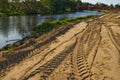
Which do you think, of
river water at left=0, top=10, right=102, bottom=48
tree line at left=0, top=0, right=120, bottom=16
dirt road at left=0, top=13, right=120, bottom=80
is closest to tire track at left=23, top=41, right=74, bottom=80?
dirt road at left=0, top=13, right=120, bottom=80

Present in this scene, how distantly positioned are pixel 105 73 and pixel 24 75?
13.1 ft

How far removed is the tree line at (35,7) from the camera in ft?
292

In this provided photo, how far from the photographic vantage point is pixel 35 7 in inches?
4215

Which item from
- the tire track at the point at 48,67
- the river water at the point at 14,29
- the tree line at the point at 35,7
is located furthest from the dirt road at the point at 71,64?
the tree line at the point at 35,7

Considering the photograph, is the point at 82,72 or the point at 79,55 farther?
the point at 79,55

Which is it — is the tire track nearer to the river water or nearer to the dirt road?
the dirt road

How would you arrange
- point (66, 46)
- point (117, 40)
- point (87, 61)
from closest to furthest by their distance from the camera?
point (87, 61), point (66, 46), point (117, 40)

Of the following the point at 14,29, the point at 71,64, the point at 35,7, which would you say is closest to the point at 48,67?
the point at 71,64

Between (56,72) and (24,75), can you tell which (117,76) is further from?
(24,75)

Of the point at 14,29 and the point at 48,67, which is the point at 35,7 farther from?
the point at 48,67

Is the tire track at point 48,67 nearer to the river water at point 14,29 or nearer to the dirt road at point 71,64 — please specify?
the dirt road at point 71,64

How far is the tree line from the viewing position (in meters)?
89.1

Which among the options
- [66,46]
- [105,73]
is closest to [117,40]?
[66,46]

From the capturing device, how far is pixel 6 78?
12.3 metres
